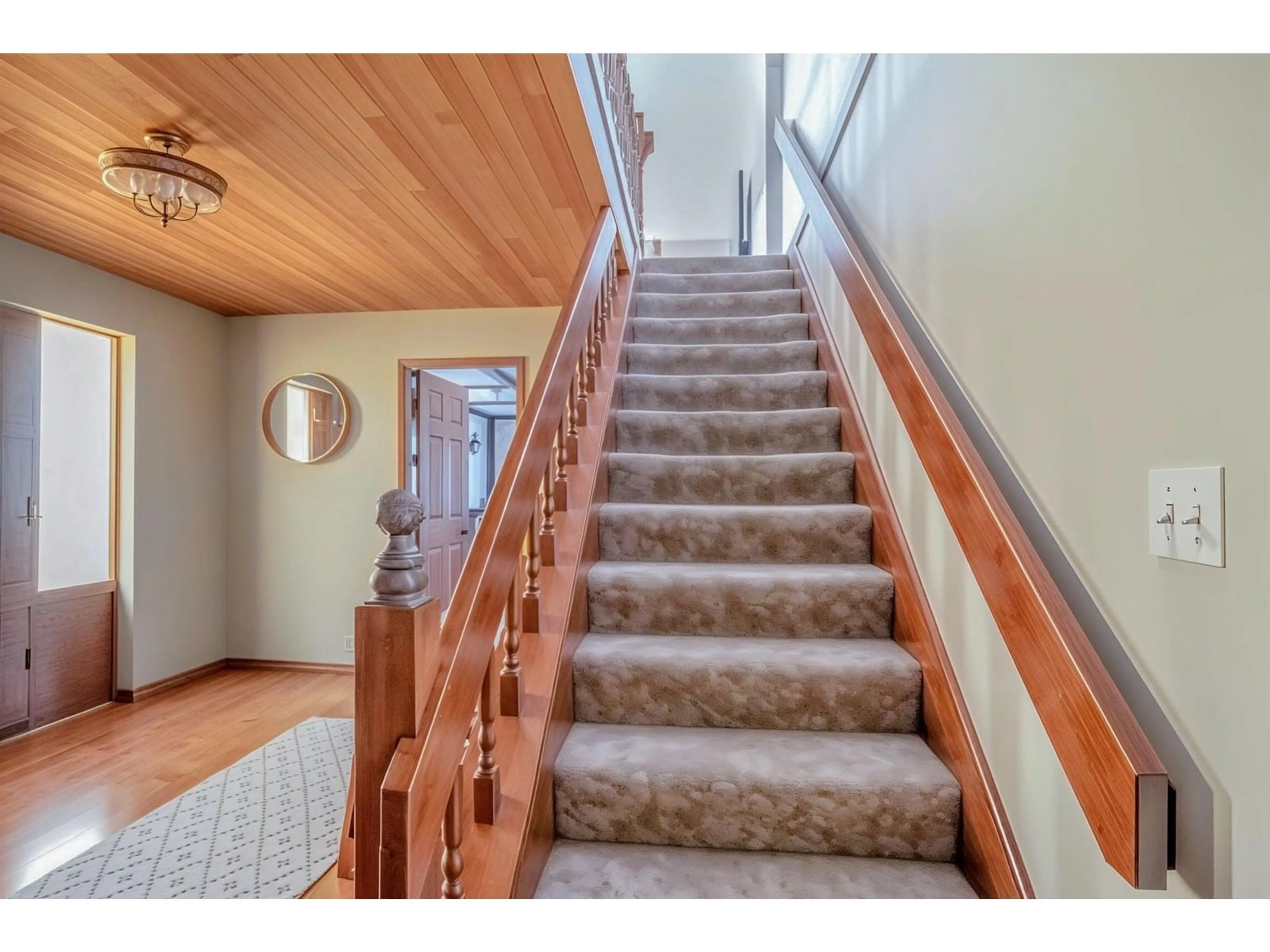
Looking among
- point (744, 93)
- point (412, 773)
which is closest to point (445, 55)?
point (412, 773)

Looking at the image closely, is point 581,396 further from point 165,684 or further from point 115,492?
point 165,684

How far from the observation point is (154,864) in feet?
6.91

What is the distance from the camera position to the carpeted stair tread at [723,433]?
7.76 feet

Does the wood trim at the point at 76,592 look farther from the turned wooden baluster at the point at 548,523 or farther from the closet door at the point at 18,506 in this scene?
the turned wooden baluster at the point at 548,523

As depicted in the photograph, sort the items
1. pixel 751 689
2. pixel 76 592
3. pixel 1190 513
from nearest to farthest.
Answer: pixel 1190 513 → pixel 751 689 → pixel 76 592

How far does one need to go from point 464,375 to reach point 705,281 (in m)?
4.33

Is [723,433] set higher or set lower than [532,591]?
higher

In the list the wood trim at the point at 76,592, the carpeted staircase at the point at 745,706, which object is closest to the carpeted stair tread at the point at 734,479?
the carpeted staircase at the point at 745,706

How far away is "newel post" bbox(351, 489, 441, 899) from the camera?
2.70 feet

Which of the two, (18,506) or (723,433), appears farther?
(18,506)

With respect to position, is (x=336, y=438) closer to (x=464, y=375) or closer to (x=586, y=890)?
(x=464, y=375)

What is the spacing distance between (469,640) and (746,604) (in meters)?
0.91

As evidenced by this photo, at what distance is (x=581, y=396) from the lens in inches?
84.7

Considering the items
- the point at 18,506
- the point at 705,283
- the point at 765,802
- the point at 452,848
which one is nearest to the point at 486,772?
the point at 452,848
